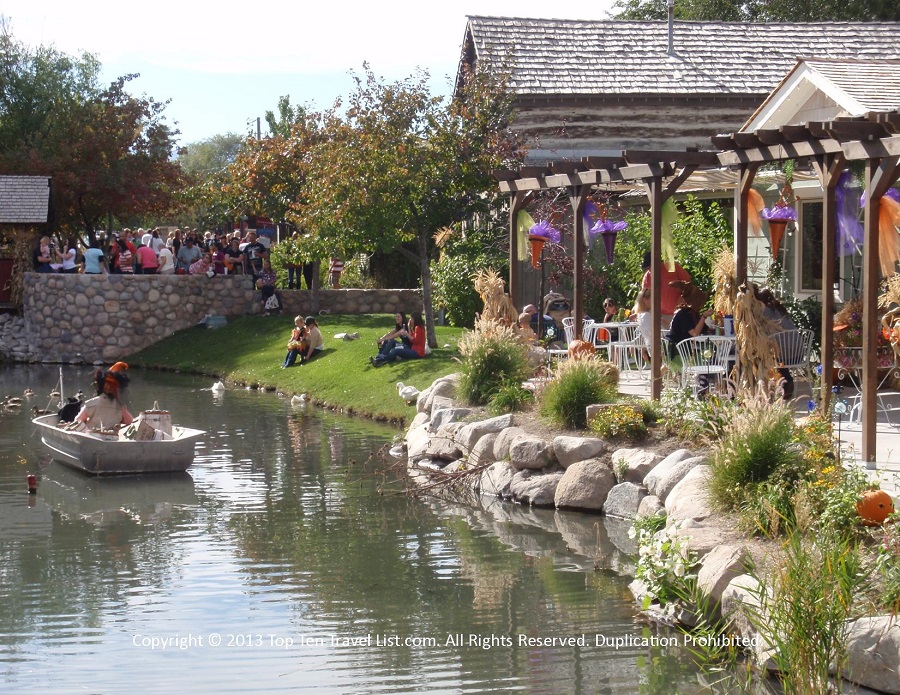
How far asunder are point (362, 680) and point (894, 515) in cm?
400

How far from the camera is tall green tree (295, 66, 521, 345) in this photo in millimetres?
23797

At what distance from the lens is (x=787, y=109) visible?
20.3m

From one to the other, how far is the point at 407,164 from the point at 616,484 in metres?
11.4

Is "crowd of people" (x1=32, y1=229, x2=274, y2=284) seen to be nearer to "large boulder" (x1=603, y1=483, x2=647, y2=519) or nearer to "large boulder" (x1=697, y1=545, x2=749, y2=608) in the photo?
"large boulder" (x1=603, y1=483, x2=647, y2=519)

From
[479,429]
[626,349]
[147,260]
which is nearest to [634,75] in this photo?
[626,349]

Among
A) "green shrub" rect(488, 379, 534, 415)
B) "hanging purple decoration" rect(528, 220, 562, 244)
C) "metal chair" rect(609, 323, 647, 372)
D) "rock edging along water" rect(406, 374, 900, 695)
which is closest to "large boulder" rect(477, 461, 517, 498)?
"rock edging along water" rect(406, 374, 900, 695)

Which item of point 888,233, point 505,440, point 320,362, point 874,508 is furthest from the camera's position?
point 320,362

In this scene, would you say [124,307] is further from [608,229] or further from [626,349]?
[626,349]

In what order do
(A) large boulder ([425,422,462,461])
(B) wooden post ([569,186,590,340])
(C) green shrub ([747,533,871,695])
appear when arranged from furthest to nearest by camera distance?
(B) wooden post ([569,186,590,340]) < (A) large boulder ([425,422,462,461]) < (C) green shrub ([747,533,871,695])

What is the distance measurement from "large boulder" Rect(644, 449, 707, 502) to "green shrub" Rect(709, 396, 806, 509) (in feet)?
4.53

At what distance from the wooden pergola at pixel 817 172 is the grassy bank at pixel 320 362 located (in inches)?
229

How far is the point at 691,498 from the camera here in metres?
11.5

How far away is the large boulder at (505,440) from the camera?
15312mm

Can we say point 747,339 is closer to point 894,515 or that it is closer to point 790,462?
point 790,462
